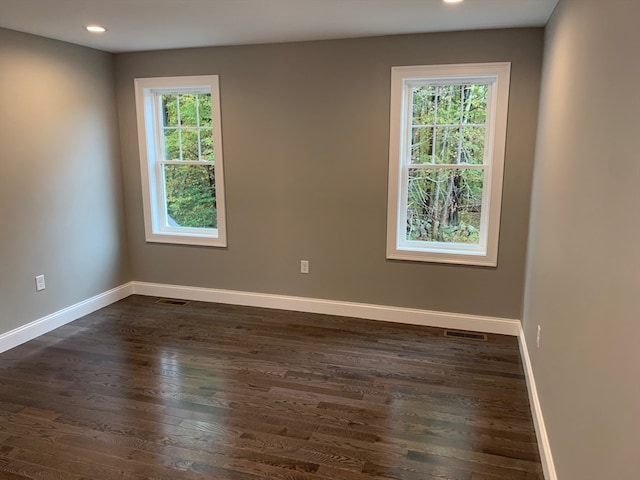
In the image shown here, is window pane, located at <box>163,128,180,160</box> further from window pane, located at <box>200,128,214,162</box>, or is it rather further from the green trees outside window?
window pane, located at <box>200,128,214,162</box>

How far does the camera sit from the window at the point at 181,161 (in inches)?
168

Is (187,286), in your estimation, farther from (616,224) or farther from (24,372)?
(616,224)

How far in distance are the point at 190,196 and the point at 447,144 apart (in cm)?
240

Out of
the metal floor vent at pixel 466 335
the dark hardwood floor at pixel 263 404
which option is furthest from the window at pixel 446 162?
the dark hardwood floor at pixel 263 404

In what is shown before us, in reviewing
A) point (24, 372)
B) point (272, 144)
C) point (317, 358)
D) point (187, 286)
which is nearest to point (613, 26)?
point (317, 358)

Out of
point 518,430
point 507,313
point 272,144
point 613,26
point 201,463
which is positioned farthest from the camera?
point 272,144

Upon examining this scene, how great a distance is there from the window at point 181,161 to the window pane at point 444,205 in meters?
1.71

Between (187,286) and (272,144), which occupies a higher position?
(272,144)

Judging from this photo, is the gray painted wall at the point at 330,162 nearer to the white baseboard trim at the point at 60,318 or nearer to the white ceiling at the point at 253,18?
the white ceiling at the point at 253,18

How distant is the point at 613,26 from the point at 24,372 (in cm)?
367

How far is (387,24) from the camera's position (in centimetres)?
326

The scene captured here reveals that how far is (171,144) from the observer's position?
14.8 ft

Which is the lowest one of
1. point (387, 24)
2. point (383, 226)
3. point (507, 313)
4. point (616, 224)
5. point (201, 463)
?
point (201, 463)

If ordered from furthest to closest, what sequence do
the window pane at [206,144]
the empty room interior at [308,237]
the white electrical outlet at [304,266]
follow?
the window pane at [206,144] → the white electrical outlet at [304,266] → the empty room interior at [308,237]
